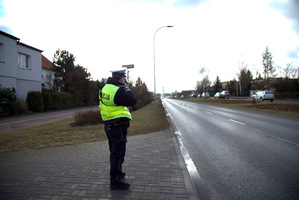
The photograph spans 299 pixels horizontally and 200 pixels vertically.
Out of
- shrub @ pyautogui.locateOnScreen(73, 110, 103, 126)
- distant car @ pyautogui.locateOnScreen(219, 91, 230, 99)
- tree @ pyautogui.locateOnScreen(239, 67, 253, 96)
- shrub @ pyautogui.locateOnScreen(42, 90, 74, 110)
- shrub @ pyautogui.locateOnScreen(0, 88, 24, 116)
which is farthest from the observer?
tree @ pyautogui.locateOnScreen(239, 67, 253, 96)

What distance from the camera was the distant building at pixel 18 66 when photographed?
17.2m

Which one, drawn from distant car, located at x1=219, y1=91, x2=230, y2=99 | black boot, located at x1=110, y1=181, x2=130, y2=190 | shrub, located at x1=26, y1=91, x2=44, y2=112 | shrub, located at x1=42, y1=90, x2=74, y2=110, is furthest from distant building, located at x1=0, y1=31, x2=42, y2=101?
distant car, located at x1=219, y1=91, x2=230, y2=99

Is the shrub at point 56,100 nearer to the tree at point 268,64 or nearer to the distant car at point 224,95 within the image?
the distant car at point 224,95

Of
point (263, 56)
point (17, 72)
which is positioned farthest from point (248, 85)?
point (17, 72)

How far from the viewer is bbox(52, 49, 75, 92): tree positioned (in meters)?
35.4

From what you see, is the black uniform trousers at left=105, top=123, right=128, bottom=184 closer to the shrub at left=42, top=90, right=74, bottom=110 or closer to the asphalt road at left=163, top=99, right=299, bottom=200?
the asphalt road at left=163, top=99, right=299, bottom=200

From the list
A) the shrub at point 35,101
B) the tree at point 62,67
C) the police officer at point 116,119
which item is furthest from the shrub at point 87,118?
the tree at point 62,67

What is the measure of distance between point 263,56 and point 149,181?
46923 mm

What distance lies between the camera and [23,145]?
592 centimetres

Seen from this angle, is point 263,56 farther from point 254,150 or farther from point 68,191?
point 68,191

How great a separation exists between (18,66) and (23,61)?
1.40m

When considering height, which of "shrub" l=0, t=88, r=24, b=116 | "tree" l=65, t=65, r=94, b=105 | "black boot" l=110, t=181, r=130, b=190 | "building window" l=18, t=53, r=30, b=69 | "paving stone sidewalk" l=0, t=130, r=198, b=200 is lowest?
"paving stone sidewalk" l=0, t=130, r=198, b=200

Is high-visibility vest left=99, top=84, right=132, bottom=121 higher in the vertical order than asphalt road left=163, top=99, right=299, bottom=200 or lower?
higher

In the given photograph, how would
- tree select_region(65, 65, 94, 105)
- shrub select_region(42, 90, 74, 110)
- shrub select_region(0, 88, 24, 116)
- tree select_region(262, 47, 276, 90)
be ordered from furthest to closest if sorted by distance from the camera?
tree select_region(262, 47, 276, 90), tree select_region(65, 65, 94, 105), shrub select_region(42, 90, 74, 110), shrub select_region(0, 88, 24, 116)
